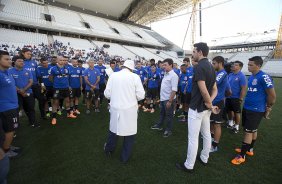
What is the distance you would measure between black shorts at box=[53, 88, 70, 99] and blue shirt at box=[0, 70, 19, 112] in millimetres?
2537

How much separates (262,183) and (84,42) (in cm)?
2856

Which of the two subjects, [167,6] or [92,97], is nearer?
[92,97]

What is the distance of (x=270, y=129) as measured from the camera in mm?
5492

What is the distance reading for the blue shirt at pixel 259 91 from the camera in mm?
3332

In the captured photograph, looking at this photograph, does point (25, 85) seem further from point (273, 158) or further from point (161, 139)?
point (273, 158)

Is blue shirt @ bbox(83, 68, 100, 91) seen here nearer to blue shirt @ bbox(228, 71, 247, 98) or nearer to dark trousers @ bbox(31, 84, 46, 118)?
dark trousers @ bbox(31, 84, 46, 118)

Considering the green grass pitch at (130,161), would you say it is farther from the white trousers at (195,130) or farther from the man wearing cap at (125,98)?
the man wearing cap at (125,98)

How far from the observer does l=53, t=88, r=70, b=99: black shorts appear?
594cm

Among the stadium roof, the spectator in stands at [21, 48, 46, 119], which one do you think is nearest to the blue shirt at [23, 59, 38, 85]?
the spectator in stands at [21, 48, 46, 119]

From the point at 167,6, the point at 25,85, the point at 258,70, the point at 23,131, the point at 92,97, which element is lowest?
the point at 23,131

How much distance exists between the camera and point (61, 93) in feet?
20.0

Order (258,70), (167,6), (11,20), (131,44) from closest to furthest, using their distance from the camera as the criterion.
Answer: (258,70) < (11,20) < (167,6) < (131,44)

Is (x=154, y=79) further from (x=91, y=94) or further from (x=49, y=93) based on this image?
(x=49, y=93)

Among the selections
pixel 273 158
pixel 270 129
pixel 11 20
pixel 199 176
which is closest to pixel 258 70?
pixel 273 158
